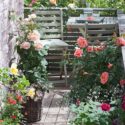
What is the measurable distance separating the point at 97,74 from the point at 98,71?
0.07 metres

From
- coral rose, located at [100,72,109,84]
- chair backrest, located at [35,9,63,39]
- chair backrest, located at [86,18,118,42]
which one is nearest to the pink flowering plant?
coral rose, located at [100,72,109,84]

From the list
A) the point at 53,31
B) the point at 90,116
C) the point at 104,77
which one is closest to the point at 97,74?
the point at 104,77

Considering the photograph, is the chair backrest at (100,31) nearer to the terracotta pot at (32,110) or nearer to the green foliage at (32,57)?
the green foliage at (32,57)

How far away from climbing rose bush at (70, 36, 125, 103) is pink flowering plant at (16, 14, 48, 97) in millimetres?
586

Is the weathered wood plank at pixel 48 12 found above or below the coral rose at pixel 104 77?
above

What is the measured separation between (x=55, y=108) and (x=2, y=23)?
153cm

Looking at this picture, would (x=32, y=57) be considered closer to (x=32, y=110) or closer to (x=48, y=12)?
(x=32, y=110)

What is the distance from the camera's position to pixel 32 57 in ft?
16.8

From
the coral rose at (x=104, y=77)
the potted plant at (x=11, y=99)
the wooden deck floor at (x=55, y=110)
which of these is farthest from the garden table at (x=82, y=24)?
the coral rose at (x=104, y=77)

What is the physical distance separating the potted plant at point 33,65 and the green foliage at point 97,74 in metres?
0.59

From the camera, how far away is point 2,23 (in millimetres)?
4699

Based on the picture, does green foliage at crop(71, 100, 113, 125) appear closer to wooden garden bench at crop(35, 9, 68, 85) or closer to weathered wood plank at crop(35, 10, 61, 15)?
wooden garden bench at crop(35, 9, 68, 85)

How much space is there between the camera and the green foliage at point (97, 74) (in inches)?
175

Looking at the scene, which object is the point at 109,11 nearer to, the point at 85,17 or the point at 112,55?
the point at 85,17
